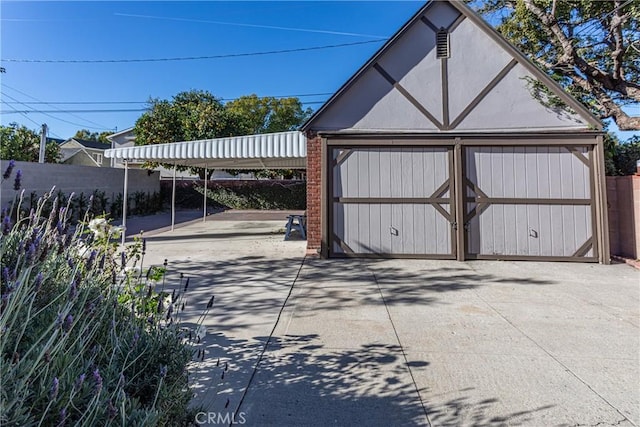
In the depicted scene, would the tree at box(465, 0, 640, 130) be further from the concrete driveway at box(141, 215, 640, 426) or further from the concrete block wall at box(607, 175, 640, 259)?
the concrete driveway at box(141, 215, 640, 426)

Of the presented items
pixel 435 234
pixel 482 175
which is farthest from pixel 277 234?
pixel 482 175

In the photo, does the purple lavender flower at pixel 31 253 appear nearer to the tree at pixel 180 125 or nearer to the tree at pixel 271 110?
the tree at pixel 180 125

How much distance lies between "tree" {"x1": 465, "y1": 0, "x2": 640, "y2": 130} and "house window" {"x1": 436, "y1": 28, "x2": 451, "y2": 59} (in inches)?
115

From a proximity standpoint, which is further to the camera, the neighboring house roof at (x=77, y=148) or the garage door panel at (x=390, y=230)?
the neighboring house roof at (x=77, y=148)

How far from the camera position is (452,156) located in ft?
22.3

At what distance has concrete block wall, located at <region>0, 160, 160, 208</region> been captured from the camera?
32.8ft

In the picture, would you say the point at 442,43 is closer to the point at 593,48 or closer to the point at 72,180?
the point at 593,48

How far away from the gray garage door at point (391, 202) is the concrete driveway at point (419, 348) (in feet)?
3.84

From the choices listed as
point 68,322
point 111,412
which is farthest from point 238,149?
point 111,412

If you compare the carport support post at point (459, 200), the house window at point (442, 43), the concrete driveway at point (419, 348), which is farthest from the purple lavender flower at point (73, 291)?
the house window at point (442, 43)

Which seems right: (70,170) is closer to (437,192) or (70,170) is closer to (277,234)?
(277,234)

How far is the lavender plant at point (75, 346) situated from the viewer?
3.71ft

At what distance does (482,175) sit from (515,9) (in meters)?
5.58

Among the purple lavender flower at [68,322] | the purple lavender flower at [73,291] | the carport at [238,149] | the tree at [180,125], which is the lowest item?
the purple lavender flower at [68,322]
